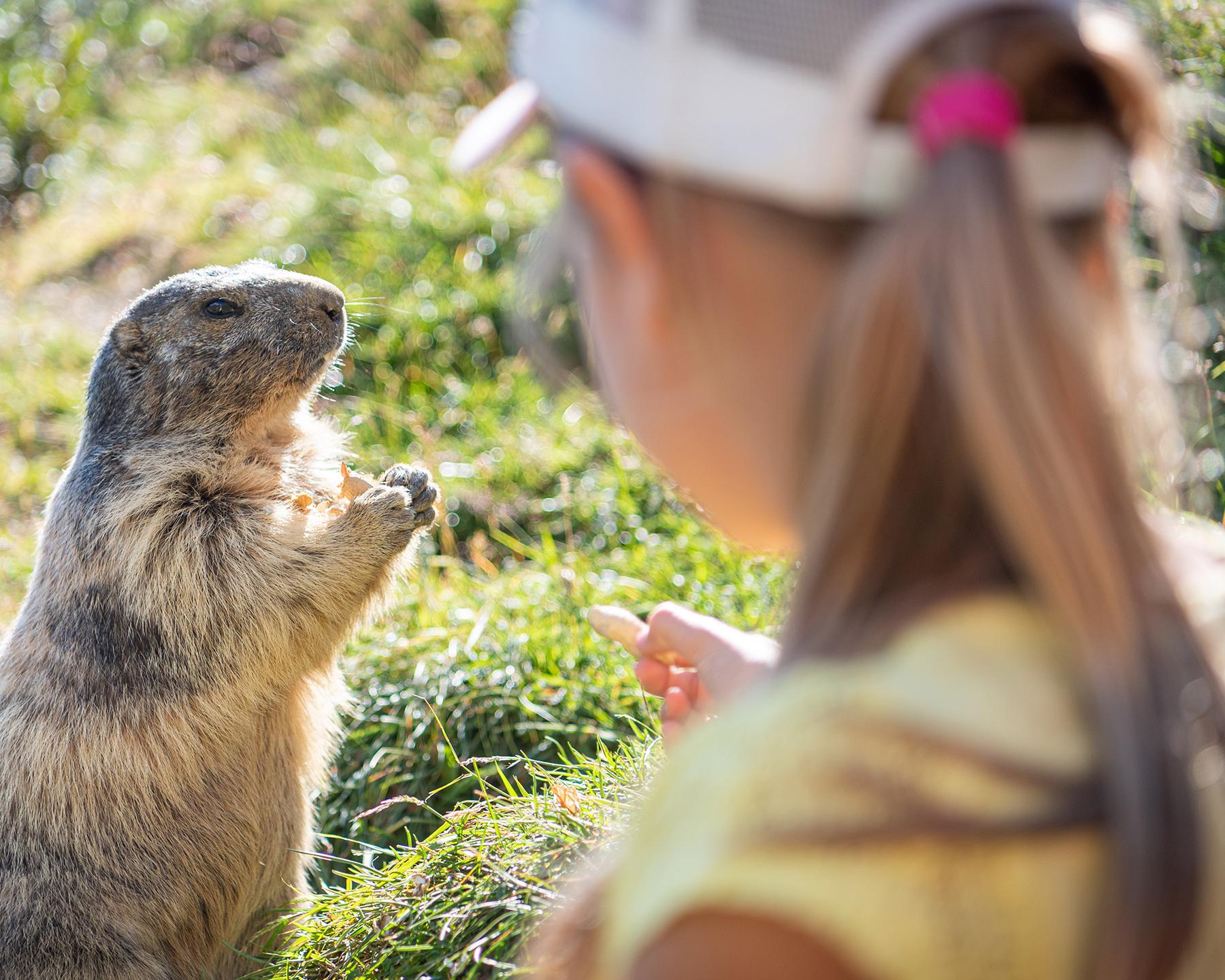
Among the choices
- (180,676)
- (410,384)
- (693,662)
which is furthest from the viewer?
(410,384)

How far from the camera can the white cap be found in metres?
1.16

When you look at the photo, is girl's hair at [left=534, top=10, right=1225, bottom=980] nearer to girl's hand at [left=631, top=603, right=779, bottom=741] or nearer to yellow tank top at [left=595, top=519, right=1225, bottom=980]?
yellow tank top at [left=595, top=519, right=1225, bottom=980]

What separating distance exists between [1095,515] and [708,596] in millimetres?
3030

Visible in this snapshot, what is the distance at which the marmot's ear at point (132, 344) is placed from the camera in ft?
12.5

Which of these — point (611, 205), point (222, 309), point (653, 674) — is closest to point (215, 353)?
point (222, 309)

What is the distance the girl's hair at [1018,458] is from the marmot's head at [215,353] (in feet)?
9.12

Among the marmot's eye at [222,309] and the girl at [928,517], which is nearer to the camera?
the girl at [928,517]

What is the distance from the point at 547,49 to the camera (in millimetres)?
1365

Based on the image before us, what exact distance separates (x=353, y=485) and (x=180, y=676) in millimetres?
732

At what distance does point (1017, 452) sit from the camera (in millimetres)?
1139

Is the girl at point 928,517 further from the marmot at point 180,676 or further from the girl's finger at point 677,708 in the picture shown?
the marmot at point 180,676

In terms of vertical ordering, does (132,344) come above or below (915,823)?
below

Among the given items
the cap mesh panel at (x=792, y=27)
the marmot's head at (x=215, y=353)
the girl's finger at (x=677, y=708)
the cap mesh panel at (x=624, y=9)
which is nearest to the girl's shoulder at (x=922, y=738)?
the cap mesh panel at (x=792, y=27)

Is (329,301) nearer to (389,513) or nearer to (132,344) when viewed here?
(132,344)
